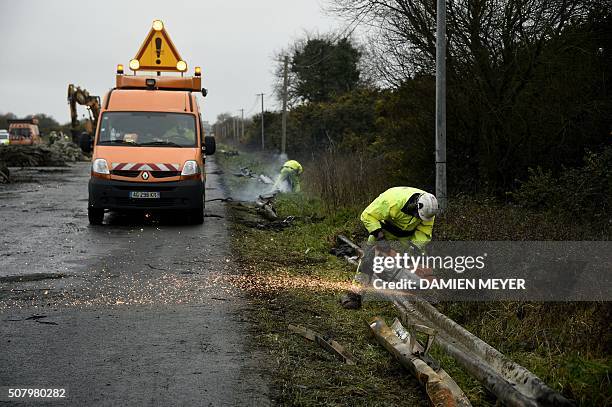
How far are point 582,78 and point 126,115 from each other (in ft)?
29.1

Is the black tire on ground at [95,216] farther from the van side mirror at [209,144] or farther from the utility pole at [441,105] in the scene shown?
the utility pole at [441,105]

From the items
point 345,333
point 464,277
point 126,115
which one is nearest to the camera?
point 345,333

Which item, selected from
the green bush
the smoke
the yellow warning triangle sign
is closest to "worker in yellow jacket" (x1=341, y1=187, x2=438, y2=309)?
the green bush

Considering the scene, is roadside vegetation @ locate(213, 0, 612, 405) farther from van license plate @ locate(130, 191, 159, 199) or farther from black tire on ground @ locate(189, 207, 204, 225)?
van license plate @ locate(130, 191, 159, 199)

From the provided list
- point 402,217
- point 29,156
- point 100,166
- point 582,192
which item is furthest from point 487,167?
point 29,156

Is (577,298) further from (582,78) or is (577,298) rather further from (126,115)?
(126,115)

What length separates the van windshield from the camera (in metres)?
14.2

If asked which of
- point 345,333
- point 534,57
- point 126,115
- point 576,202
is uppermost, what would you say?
point 534,57

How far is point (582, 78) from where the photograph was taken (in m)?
13.5

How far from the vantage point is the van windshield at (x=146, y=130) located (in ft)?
46.5

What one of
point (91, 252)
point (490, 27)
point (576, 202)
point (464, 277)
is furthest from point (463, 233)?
point (490, 27)

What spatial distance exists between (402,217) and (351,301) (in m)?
1.34

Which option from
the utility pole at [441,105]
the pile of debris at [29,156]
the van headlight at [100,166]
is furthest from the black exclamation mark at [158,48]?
the pile of debris at [29,156]

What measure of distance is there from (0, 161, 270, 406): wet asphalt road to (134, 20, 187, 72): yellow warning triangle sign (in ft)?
15.5
